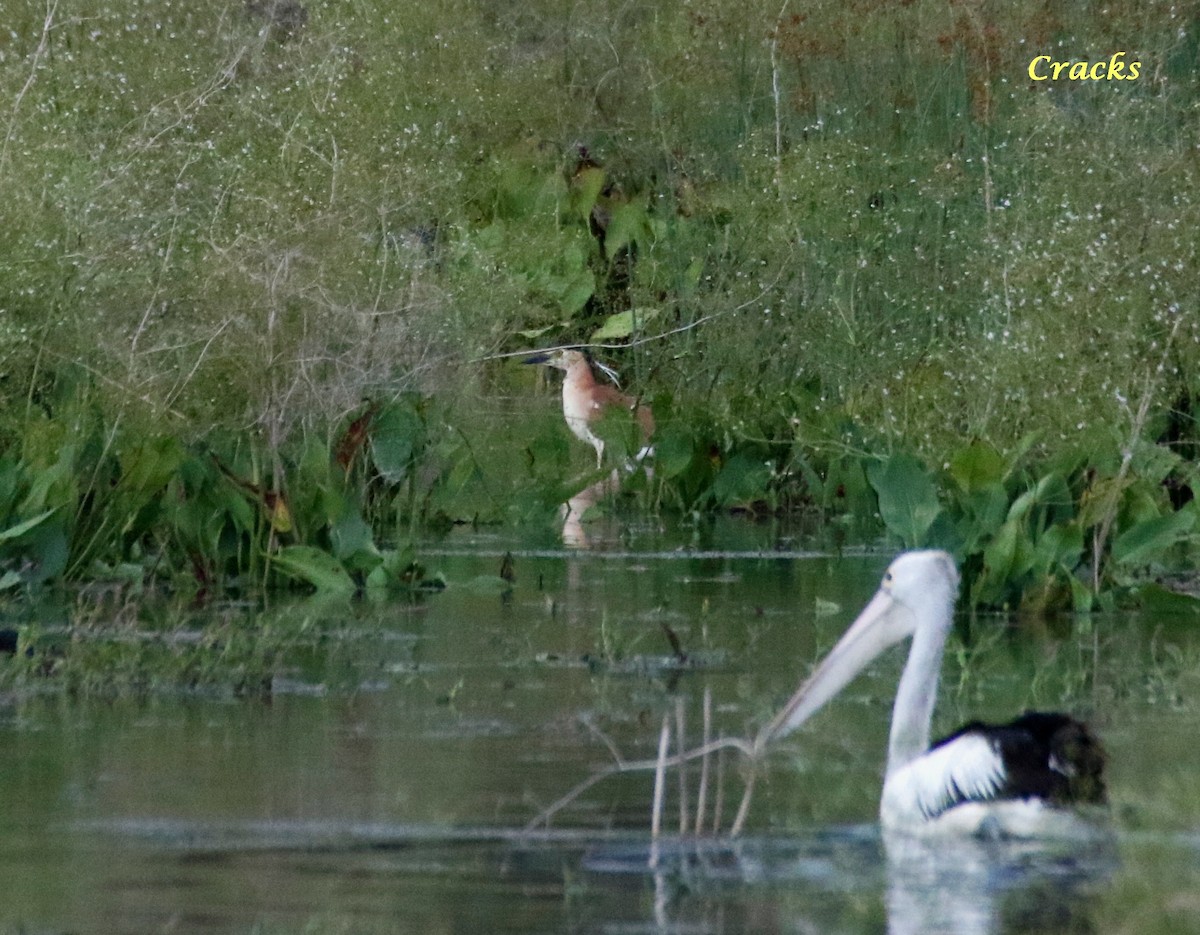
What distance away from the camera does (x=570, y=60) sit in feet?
72.0

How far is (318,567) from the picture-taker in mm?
10438

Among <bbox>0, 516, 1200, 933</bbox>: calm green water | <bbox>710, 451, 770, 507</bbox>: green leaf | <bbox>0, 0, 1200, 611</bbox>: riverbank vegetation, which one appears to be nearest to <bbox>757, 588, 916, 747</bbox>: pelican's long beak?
<bbox>0, 516, 1200, 933</bbox>: calm green water

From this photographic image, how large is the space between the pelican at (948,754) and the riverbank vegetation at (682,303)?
9.91 ft

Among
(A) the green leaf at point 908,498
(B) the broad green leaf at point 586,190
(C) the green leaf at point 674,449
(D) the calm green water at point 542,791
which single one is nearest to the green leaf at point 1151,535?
(D) the calm green water at point 542,791

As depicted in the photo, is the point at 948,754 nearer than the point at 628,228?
Yes

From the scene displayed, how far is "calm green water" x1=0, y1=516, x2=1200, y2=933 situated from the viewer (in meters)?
5.53

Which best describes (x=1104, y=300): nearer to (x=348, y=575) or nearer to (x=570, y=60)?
(x=348, y=575)

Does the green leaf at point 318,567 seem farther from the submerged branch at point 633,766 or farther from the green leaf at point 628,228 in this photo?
the green leaf at point 628,228

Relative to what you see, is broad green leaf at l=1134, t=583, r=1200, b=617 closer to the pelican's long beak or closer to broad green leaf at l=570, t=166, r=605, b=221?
the pelican's long beak

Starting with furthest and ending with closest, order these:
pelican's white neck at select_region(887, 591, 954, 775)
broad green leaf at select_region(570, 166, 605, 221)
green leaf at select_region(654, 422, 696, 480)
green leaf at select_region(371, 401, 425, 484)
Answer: broad green leaf at select_region(570, 166, 605, 221), green leaf at select_region(654, 422, 696, 480), green leaf at select_region(371, 401, 425, 484), pelican's white neck at select_region(887, 591, 954, 775)

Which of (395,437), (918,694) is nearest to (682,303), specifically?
(395,437)

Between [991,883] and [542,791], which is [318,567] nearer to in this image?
[542,791]

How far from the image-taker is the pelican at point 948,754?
20.0 feet

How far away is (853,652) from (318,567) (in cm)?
386
